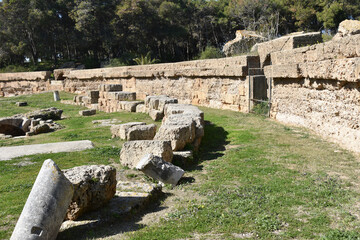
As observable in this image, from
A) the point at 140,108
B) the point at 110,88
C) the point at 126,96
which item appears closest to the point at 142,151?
the point at 140,108

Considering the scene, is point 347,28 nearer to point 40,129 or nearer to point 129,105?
point 129,105

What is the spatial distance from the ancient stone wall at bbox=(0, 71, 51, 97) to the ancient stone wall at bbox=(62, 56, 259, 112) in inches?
271

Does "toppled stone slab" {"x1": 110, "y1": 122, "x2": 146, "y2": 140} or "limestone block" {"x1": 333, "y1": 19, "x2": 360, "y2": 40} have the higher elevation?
"limestone block" {"x1": 333, "y1": 19, "x2": 360, "y2": 40}

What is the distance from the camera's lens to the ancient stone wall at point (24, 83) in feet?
85.9

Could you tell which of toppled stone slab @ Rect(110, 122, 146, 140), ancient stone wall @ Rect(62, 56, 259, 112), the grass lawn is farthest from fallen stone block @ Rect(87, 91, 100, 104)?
the grass lawn

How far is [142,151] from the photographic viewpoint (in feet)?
20.3

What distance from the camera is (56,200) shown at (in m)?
3.50

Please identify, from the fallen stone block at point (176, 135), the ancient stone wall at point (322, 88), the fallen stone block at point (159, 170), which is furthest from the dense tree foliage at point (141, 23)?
the fallen stone block at point (159, 170)

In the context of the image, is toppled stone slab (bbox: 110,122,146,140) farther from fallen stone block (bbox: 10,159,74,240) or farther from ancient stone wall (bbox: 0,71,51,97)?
ancient stone wall (bbox: 0,71,51,97)

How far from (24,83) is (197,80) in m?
19.1

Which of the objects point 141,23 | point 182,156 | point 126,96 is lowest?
point 182,156

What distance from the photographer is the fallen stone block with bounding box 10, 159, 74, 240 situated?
3254 millimetres

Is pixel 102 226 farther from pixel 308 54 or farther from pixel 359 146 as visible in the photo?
pixel 308 54

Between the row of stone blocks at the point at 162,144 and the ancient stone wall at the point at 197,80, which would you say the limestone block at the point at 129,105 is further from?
the row of stone blocks at the point at 162,144
